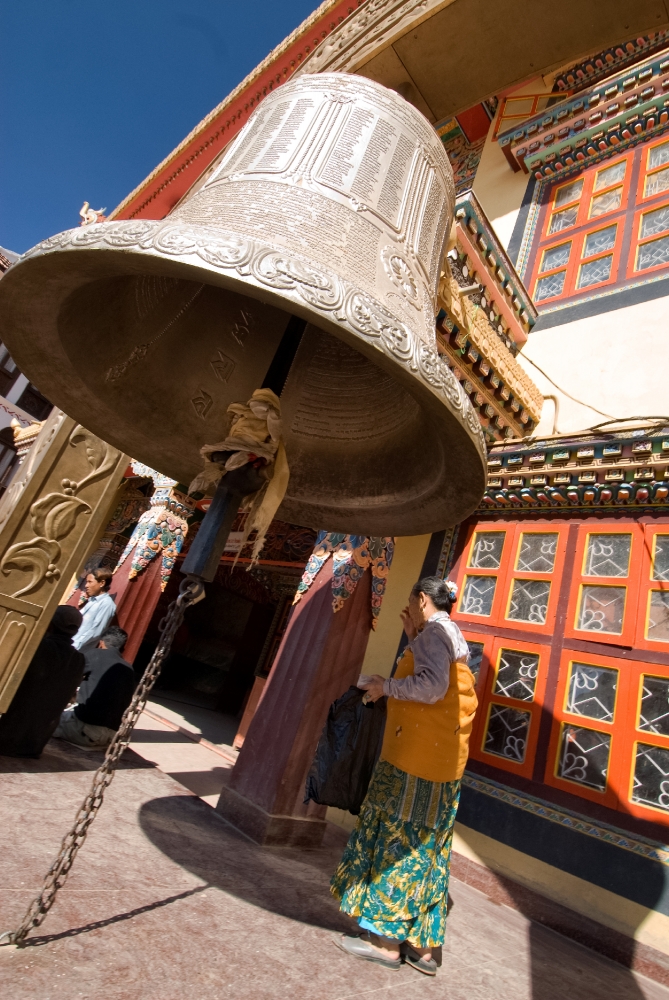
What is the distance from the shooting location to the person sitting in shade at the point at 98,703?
387 cm

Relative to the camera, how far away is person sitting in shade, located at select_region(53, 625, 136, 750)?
3.87 m

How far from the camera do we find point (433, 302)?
1.58m

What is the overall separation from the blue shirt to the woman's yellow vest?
336 centimetres

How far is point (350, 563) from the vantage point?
12.3 ft

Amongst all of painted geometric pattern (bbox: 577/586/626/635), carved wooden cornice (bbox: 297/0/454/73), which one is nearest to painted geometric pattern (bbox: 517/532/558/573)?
painted geometric pattern (bbox: 577/586/626/635)

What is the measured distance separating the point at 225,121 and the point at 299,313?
2.78m

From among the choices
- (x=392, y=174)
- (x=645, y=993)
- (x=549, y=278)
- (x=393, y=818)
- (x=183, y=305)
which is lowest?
(x=645, y=993)

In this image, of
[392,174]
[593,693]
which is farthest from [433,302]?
[593,693]

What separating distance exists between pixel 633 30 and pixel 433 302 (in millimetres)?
1518

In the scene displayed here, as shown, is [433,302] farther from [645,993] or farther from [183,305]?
[645,993]

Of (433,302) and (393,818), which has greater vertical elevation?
(433,302)

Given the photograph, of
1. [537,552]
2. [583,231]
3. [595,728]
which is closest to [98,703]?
[595,728]

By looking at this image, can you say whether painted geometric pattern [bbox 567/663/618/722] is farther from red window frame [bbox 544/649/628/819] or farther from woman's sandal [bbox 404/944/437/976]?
woman's sandal [bbox 404/944/437/976]

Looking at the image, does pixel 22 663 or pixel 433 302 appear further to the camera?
pixel 22 663
